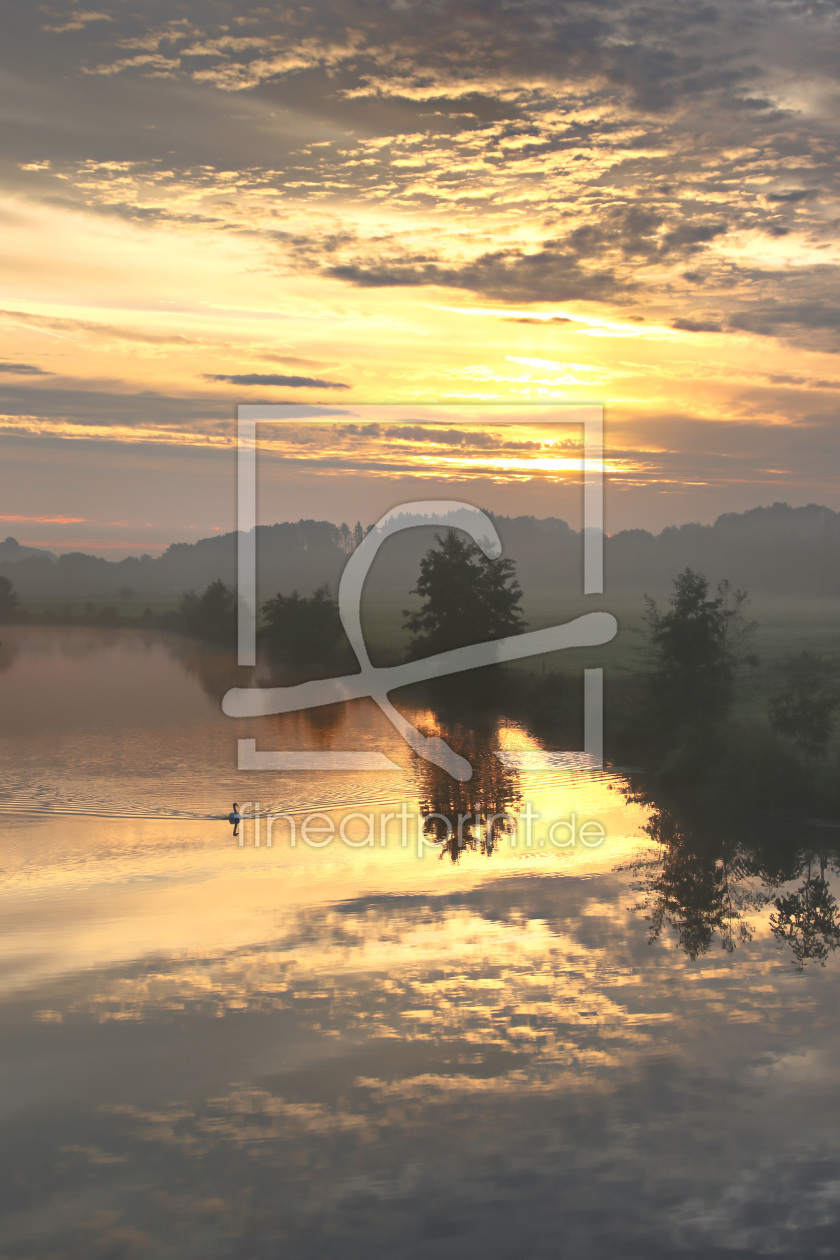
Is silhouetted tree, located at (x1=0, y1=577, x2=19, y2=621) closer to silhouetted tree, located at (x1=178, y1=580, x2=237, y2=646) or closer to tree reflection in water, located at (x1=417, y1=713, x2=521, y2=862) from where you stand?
silhouetted tree, located at (x1=178, y1=580, x2=237, y2=646)

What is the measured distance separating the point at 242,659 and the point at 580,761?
65.0 meters

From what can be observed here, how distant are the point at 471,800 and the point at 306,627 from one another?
54.8 m

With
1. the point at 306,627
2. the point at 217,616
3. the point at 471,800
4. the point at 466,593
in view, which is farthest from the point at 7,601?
the point at 471,800

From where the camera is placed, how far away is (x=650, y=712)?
5672 centimetres

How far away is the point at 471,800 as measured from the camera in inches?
1956

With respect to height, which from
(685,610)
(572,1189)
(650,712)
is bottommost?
(572,1189)

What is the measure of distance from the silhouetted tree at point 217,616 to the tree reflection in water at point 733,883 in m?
97.3

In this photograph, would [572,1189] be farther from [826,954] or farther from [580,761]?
[580,761]

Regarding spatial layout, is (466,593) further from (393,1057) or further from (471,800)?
(393,1057)

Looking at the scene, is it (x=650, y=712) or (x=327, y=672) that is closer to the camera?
(x=650, y=712)

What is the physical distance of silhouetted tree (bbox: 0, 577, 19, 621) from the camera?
7026 inches

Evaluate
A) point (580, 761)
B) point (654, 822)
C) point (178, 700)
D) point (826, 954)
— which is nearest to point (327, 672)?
point (178, 700)

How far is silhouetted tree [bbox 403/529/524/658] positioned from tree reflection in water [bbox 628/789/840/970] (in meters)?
37.8

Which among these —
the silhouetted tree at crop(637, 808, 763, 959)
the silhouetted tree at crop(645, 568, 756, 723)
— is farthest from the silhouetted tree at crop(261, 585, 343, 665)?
the silhouetted tree at crop(637, 808, 763, 959)
